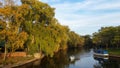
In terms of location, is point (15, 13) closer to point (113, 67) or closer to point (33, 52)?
point (33, 52)

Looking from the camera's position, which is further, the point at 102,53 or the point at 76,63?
the point at 102,53

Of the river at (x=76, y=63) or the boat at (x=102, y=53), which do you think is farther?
the boat at (x=102, y=53)

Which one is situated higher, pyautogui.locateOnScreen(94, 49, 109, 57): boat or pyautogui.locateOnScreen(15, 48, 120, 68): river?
pyautogui.locateOnScreen(94, 49, 109, 57): boat

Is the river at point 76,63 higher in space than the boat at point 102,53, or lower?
lower

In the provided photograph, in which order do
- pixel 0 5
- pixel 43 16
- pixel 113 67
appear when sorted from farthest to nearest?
pixel 43 16, pixel 113 67, pixel 0 5

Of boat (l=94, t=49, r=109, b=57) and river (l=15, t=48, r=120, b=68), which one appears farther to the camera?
boat (l=94, t=49, r=109, b=57)

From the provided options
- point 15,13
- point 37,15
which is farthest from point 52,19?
point 15,13

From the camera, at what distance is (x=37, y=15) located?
195 feet

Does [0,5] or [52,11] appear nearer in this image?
[0,5]

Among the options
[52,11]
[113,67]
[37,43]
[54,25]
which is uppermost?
[52,11]

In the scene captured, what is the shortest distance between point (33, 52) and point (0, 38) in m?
17.2

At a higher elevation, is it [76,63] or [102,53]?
[102,53]

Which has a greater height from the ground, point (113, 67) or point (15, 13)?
point (15, 13)

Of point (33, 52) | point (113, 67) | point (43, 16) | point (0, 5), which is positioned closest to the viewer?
point (0, 5)
